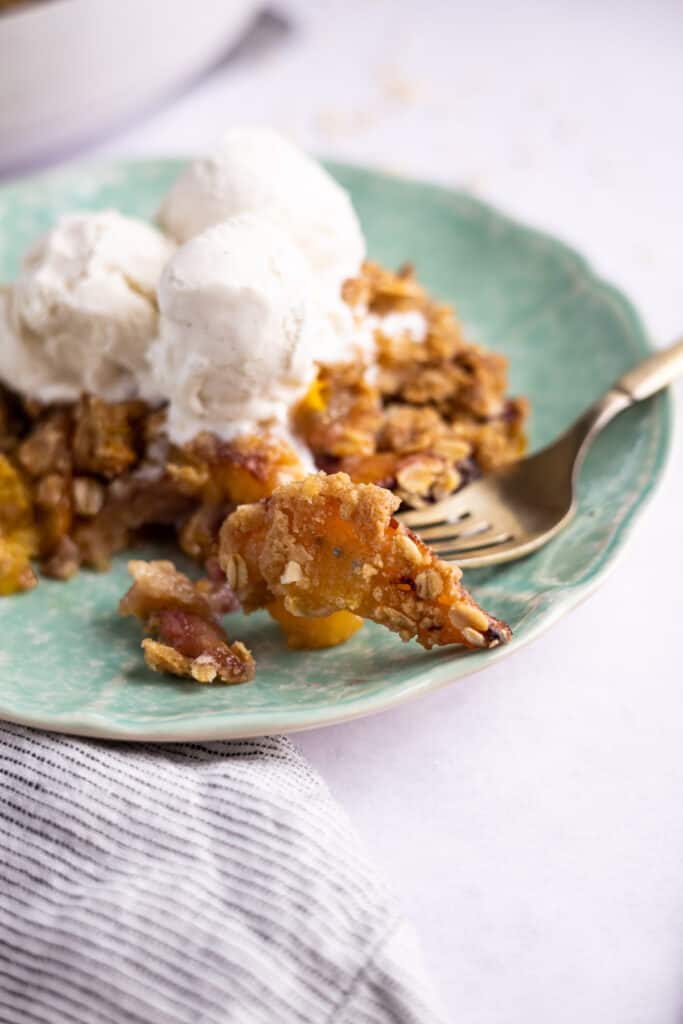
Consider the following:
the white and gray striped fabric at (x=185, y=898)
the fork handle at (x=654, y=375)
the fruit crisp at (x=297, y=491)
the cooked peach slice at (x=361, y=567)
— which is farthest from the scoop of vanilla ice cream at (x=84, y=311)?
the fork handle at (x=654, y=375)

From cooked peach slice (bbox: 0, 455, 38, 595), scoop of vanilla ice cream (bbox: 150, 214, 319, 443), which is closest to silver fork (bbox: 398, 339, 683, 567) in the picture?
scoop of vanilla ice cream (bbox: 150, 214, 319, 443)

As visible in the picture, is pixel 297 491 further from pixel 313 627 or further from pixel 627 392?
pixel 627 392

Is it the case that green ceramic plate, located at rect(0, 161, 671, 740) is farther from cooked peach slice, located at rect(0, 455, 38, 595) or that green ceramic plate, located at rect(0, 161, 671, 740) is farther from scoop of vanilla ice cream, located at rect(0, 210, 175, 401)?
scoop of vanilla ice cream, located at rect(0, 210, 175, 401)

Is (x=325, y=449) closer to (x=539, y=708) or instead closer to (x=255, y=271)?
(x=255, y=271)

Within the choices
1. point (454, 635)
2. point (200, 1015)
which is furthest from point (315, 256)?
point (200, 1015)

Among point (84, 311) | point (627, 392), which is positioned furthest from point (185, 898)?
point (627, 392)

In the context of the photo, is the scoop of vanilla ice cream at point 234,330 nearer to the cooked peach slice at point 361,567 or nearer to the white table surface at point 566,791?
the cooked peach slice at point 361,567

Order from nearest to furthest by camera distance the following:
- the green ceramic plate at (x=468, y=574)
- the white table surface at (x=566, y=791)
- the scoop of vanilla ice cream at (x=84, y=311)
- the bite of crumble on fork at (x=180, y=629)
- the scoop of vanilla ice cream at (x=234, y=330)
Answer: the white table surface at (x=566, y=791) → the green ceramic plate at (x=468, y=574) → the bite of crumble on fork at (x=180, y=629) → the scoop of vanilla ice cream at (x=234, y=330) → the scoop of vanilla ice cream at (x=84, y=311)
